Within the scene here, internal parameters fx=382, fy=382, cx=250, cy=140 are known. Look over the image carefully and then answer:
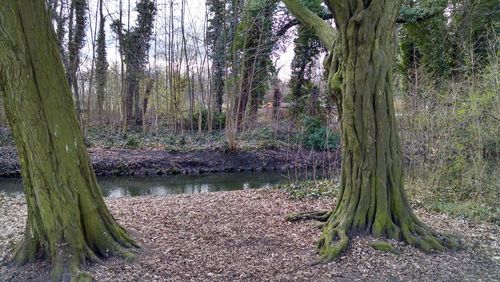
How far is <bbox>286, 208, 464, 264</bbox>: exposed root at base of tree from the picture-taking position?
4344 mm

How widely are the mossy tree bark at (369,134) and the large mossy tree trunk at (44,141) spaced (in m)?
2.70

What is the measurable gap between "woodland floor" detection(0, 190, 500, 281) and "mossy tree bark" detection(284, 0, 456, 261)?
0.73 ft

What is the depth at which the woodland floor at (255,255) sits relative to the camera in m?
3.90

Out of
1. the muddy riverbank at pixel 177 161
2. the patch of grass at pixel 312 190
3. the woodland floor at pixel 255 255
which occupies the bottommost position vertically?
the woodland floor at pixel 255 255

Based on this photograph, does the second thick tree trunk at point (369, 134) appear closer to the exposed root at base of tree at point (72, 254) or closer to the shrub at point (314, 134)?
the exposed root at base of tree at point (72, 254)

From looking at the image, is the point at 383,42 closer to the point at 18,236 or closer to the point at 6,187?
the point at 18,236

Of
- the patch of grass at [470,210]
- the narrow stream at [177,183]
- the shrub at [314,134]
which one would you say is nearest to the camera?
the patch of grass at [470,210]

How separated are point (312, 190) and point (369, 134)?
10.7 feet

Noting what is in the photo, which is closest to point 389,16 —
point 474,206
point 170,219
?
point 474,206

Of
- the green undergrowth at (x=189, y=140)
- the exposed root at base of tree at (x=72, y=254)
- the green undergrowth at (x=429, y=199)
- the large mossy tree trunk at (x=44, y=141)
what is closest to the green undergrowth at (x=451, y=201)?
the green undergrowth at (x=429, y=199)

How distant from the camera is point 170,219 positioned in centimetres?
586

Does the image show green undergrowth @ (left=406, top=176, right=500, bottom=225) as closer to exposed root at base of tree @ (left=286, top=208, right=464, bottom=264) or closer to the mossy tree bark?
exposed root at base of tree @ (left=286, top=208, right=464, bottom=264)

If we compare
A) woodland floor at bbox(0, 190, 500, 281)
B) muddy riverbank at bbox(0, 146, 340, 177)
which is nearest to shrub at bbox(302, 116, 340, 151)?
muddy riverbank at bbox(0, 146, 340, 177)

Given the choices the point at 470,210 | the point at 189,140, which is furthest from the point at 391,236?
the point at 189,140
